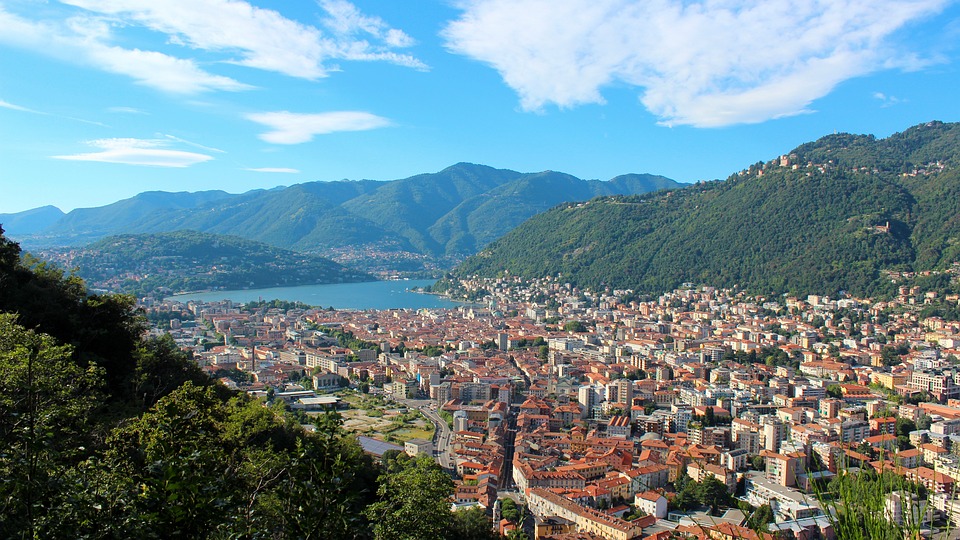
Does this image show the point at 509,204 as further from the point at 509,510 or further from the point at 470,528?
the point at 470,528

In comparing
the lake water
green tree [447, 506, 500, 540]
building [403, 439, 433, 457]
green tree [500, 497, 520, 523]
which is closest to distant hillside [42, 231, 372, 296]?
the lake water

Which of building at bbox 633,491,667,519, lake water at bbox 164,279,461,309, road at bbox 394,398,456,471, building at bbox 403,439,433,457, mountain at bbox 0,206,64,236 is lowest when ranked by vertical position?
road at bbox 394,398,456,471

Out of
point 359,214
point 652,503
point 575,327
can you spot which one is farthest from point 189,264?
point 359,214

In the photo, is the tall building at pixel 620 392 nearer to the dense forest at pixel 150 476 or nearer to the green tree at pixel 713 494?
the green tree at pixel 713 494

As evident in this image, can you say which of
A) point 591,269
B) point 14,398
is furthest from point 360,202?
point 14,398

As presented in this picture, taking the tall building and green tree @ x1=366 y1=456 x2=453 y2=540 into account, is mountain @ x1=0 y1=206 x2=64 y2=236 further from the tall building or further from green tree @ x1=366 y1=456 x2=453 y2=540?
green tree @ x1=366 y1=456 x2=453 y2=540

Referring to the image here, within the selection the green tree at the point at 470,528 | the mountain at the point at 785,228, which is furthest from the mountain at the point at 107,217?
the green tree at the point at 470,528
